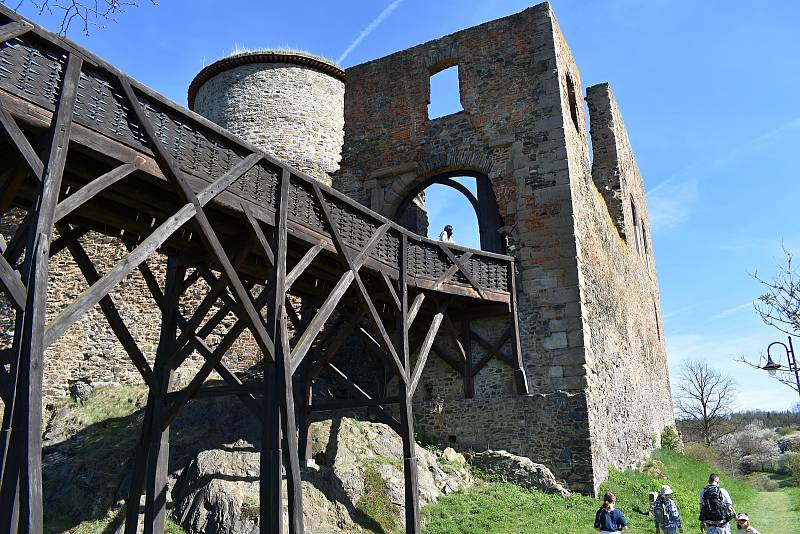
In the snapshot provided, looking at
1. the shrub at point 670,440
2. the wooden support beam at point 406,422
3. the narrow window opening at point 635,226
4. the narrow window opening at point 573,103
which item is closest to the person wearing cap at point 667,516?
the wooden support beam at point 406,422

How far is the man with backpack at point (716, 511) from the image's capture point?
737 centimetres

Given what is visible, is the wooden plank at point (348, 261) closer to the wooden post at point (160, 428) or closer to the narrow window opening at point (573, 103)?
the wooden post at point (160, 428)

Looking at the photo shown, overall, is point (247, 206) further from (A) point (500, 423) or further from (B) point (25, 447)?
(A) point (500, 423)

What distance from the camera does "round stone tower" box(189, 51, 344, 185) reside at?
15492 mm

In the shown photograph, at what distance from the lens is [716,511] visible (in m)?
7.41

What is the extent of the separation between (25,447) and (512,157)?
1075 centimetres

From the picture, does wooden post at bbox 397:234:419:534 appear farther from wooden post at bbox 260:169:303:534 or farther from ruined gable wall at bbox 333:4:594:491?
ruined gable wall at bbox 333:4:594:491

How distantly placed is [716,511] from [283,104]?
40.6 ft

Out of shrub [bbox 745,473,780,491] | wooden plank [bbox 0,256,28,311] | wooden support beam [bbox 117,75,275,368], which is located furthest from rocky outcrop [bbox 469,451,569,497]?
shrub [bbox 745,473,780,491]

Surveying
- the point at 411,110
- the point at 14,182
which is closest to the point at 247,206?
the point at 14,182

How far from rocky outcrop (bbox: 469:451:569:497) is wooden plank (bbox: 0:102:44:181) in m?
8.64

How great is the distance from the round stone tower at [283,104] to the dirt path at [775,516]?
36.1ft

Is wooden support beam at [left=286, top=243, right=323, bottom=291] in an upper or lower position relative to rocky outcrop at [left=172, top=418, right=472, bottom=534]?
upper

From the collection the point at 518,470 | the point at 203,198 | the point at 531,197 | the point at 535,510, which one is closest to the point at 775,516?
the point at 518,470
